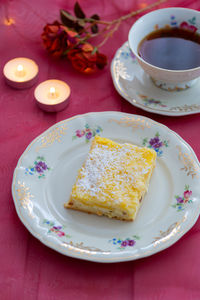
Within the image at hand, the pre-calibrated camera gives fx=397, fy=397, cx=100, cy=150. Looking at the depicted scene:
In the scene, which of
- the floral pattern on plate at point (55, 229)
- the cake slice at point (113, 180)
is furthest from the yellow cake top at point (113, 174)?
the floral pattern on plate at point (55, 229)

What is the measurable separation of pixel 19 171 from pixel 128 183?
369 mm

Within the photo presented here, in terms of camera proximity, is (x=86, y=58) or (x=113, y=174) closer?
(x=113, y=174)

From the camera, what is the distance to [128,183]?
124cm

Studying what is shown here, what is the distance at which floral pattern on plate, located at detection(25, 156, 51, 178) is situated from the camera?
1.35 metres

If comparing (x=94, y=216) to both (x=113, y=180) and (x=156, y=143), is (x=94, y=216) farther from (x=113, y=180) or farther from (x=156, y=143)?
(x=156, y=143)

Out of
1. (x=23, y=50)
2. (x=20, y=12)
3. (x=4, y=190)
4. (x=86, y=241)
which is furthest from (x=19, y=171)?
(x=20, y=12)

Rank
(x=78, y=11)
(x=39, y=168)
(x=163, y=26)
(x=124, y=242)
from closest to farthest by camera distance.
→ (x=124, y=242) < (x=39, y=168) < (x=163, y=26) < (x=78, y=11)

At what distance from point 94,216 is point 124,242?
13cm

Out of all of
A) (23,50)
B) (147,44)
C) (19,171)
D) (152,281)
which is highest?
(147,44)

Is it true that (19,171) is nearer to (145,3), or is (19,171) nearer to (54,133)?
(54,133)

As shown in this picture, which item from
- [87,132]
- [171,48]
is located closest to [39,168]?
[87,132]

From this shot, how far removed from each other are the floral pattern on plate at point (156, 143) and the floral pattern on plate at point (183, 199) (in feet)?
0.61

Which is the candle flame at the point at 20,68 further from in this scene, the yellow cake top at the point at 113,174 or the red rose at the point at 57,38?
the yellow cake top at the point at 113,174

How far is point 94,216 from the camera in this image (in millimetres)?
1250
